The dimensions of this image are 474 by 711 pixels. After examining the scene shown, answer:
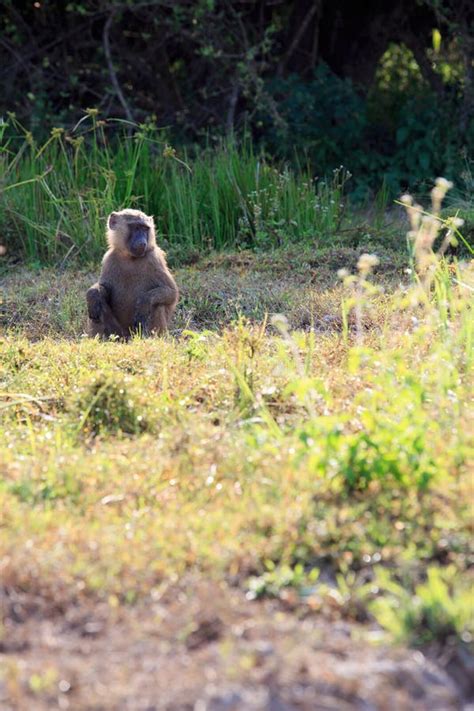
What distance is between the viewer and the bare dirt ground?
2527 millimetres

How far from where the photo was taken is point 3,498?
354 centimetres

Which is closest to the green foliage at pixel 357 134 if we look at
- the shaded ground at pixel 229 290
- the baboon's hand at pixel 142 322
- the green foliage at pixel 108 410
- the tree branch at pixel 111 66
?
the tree branch at pixel 111 66

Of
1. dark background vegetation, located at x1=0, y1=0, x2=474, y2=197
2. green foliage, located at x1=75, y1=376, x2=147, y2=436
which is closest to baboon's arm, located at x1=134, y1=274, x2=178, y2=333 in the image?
green foliage, located at x1=75, y1=376, x2=147, y2=436

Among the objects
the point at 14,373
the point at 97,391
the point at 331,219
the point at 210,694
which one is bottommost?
the point at 331,219

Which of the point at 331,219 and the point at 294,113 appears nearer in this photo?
the point at 331,219

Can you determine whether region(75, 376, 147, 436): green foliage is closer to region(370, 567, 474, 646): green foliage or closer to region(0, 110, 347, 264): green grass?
region(370, 567, 474, 646): green foliage

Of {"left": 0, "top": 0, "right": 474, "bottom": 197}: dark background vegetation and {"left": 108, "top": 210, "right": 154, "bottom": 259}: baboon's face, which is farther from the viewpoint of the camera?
{"left": 0, "top": 0, "right": 474, "bottom": 197}: dark background vegetation

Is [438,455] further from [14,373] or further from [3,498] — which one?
[14,373]

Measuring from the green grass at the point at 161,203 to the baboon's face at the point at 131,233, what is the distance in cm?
170

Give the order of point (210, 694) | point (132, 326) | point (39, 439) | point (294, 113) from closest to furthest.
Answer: point (210, 694)
point (39, 439)
point (132, 326)
point (294, 113)

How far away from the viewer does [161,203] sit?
30.5ft

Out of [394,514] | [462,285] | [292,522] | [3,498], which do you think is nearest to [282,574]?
[292,522]

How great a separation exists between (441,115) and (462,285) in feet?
24.8

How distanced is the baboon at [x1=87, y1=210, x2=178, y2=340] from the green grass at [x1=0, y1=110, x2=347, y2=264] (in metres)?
1.75
